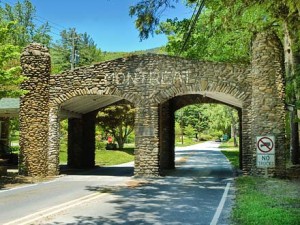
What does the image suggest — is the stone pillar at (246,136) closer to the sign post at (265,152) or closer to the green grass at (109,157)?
the sign post at (265,152)

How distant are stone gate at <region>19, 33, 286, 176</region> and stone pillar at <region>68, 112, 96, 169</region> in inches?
174

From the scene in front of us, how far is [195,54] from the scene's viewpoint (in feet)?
111

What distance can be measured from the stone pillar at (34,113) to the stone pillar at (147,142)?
477 cm

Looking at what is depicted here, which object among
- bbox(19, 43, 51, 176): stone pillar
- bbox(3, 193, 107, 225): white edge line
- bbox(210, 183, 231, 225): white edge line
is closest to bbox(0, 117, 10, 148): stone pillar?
bbox(19, 43, 51, 176): stone pillar

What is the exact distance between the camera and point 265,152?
600 inches

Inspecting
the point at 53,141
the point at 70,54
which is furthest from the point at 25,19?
the point at 53,141

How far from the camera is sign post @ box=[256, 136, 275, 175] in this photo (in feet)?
49.3

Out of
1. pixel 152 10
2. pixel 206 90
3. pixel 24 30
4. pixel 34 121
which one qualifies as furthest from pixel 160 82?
pixel 24 30

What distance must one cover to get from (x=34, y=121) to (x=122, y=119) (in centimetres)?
1815

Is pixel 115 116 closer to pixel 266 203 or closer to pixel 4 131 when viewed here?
pixel 4 131

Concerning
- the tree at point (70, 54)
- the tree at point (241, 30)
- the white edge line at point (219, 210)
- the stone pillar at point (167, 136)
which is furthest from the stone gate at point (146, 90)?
the tree at point (70, 54)

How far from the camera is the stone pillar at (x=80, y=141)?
→ 26734 millimetres

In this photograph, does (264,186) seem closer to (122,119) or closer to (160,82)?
(160,82)

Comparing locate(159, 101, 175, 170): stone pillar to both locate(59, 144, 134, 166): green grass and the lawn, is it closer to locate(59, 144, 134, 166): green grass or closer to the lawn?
locate(59, 144, 134, 166): green grass
